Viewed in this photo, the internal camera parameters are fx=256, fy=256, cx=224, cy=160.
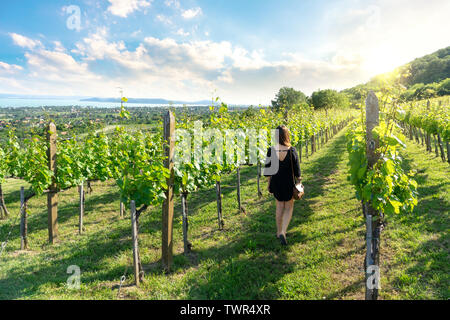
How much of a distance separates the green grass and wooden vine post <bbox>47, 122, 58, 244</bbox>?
0.28 metres

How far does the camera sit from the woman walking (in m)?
4.44

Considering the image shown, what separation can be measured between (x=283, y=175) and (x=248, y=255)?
148cm

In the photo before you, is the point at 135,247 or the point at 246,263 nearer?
the point at 135,247

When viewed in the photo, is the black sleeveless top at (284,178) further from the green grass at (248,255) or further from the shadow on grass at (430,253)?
the shadow on grass at (430,253)

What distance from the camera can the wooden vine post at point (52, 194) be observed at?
5.49 metres

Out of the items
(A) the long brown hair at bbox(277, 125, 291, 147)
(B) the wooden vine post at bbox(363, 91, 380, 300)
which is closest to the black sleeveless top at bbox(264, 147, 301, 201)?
(A) the long brown hair at bbox(277, 125, 291, 147)

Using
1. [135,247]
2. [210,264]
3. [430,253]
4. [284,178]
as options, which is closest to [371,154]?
[284,178]

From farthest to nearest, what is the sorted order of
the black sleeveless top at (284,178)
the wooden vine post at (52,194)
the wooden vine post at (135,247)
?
the wooden vine post at (52,194) < the black sleeveless top at (284,178) < the wooden vine post at (135,247)

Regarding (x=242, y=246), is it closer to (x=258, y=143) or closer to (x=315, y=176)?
(x=258, y=143)

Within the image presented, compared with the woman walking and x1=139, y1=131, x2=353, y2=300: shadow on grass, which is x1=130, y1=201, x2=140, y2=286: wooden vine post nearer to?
x1=139, y1=131, x2=353, y2=300: shadow on grass

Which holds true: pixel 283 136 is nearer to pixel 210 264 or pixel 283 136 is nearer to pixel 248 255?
pixel 248 255

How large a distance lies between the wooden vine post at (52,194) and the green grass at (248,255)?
0.93 feet

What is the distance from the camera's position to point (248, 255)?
428 centimetres

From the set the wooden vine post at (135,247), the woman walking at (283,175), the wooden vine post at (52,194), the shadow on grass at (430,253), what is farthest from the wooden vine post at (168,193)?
the shadow on grass at (430,253)
